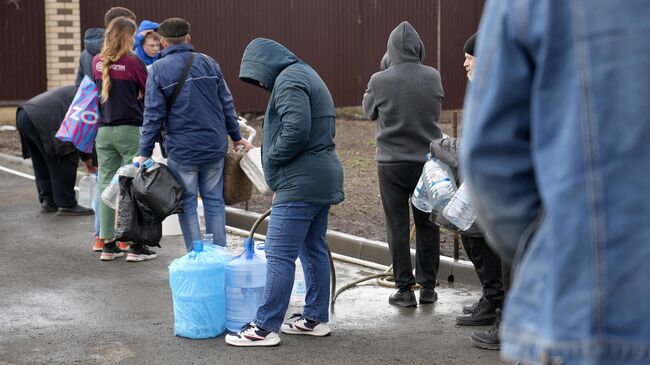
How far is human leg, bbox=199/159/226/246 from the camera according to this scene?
24.5 ft

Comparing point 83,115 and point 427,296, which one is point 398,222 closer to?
point 427,296

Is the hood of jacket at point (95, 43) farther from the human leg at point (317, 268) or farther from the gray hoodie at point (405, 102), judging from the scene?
the human leg at point (317, 268)

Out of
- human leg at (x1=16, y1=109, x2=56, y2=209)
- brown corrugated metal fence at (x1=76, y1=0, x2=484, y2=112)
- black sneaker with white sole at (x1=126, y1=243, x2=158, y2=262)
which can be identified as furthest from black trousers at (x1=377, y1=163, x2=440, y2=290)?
brown corrugated metal fence at (x1=76, y1=0, x2=484, y2=112)

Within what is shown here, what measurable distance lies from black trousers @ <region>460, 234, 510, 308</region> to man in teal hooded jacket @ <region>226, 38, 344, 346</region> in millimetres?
831

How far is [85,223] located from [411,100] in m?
4.97

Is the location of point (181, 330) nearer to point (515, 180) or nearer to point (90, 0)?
point (515, 180)

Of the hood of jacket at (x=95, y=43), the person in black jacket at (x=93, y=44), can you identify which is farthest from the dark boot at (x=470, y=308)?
the hood of jacket at (x=95, y=43)

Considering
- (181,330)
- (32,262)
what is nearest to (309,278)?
(181,330)

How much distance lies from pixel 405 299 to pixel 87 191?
202 inches

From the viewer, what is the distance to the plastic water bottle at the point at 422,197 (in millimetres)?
6327

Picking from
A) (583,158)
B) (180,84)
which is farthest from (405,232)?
(583,158)

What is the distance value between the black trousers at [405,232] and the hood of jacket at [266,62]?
1245mm

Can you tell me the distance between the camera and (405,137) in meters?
6.80

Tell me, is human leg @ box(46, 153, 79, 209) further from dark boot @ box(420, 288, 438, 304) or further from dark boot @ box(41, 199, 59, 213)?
dark boot @ box(420, 288, 438, 304)
